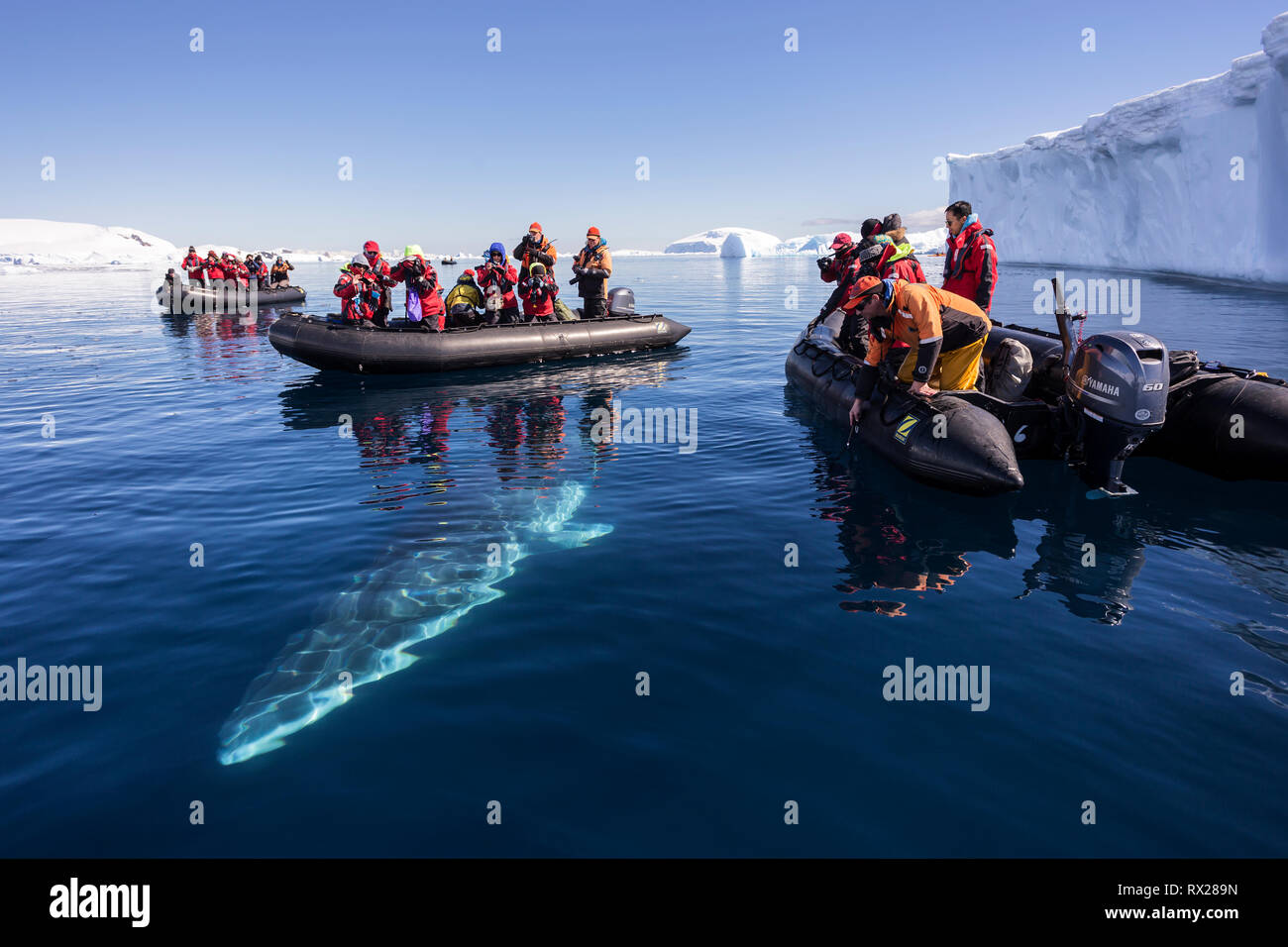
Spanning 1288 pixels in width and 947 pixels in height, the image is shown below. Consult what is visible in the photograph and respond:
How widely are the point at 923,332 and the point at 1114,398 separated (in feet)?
6.93

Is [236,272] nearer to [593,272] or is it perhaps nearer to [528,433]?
[593,272]

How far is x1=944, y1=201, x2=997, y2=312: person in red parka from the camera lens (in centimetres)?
977

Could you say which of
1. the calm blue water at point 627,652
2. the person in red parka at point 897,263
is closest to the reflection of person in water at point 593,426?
the calm blue water at point 627,652

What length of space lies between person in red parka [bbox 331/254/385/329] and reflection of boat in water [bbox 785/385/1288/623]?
41.9 ft

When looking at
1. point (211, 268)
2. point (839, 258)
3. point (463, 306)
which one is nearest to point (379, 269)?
point (463, 306)

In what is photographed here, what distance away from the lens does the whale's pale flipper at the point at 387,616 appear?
4.36m

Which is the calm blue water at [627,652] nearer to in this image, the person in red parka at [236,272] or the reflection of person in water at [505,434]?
the reflection of person in water at [505,434]

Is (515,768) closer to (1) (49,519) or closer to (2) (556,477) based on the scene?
(2) (556,477)

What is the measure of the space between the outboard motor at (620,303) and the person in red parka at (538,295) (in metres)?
2.05

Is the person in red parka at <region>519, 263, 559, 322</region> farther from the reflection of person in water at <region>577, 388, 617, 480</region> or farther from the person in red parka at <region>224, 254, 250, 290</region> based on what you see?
the person in red parka at <region>224, 254, 250, 290</region>

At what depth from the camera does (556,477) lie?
9070 millimetres

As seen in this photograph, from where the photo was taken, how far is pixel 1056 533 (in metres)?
7.11

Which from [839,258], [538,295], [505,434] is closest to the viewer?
[505,434]

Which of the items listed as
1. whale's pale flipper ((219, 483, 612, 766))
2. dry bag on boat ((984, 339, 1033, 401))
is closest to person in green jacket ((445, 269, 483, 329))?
whale's pale flipper ((219, 483, 612, 766))
